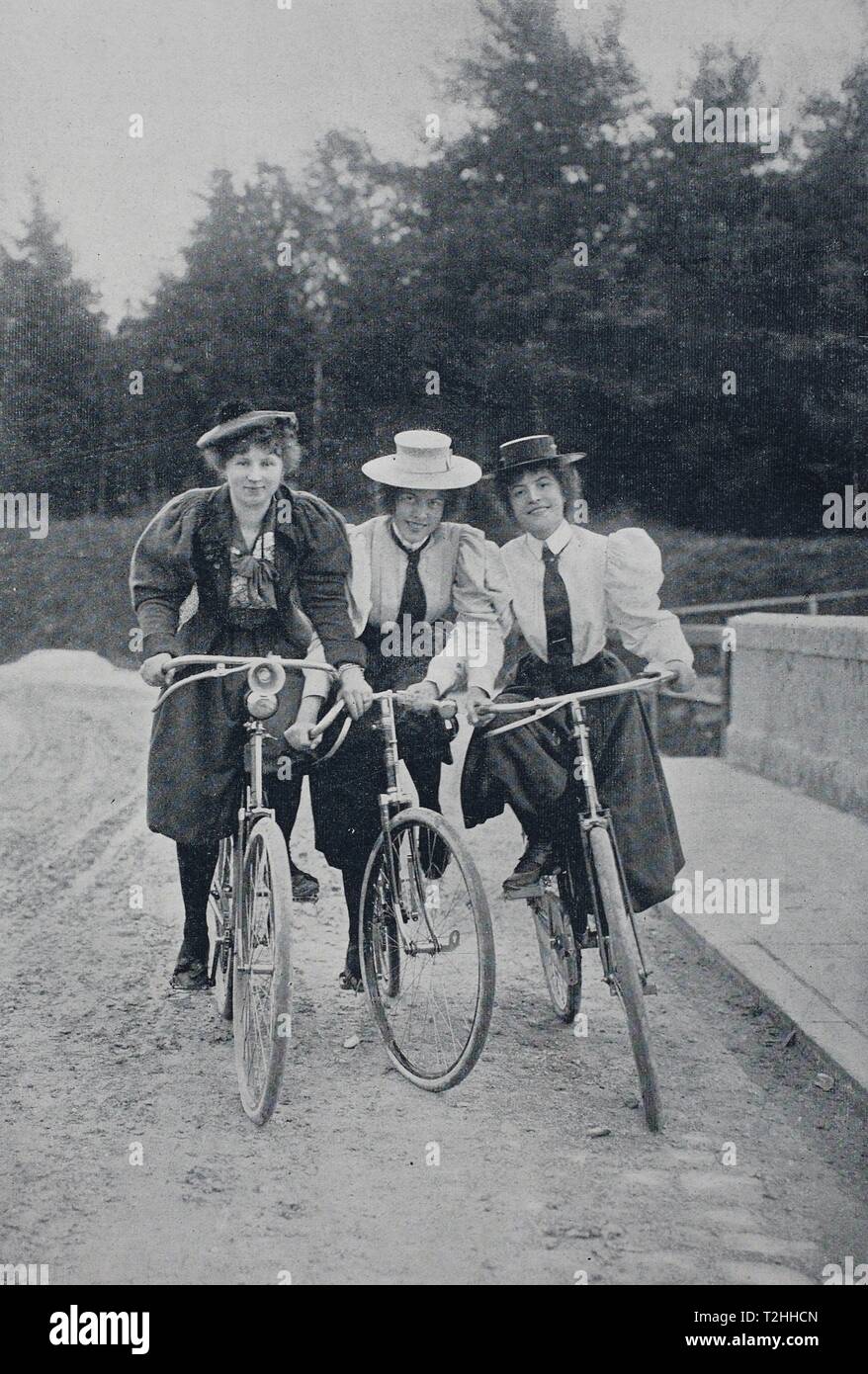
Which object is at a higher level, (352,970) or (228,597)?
(228,597)

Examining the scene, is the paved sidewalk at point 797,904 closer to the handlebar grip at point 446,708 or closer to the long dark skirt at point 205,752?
the handlebar grip at point 446,708

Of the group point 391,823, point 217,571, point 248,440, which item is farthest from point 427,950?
point 248,440

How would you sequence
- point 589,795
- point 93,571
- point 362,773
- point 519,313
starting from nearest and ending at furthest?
point 589,795
point 362,773
point 93,571
point 519,313

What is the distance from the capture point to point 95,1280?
3166 mm

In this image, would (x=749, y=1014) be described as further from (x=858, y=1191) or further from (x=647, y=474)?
(x=647, y=474)

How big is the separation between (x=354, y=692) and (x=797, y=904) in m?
2.43

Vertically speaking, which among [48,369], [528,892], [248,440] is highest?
[48,369]

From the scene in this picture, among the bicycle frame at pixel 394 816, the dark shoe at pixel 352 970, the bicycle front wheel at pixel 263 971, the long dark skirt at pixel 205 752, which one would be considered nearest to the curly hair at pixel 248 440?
the long dark skirt at pixel 205 752

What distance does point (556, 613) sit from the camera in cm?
480

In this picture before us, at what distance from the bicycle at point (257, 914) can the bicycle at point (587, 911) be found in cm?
76

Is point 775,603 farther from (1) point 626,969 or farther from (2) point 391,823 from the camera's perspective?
(1) point 626,969

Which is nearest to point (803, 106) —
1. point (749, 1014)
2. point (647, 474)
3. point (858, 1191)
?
point (647, 474)

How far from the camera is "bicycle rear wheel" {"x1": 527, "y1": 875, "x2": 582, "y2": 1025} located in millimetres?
4762

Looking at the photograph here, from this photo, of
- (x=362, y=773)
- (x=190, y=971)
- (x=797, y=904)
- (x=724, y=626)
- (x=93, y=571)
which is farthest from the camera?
(x=724, y=626)
